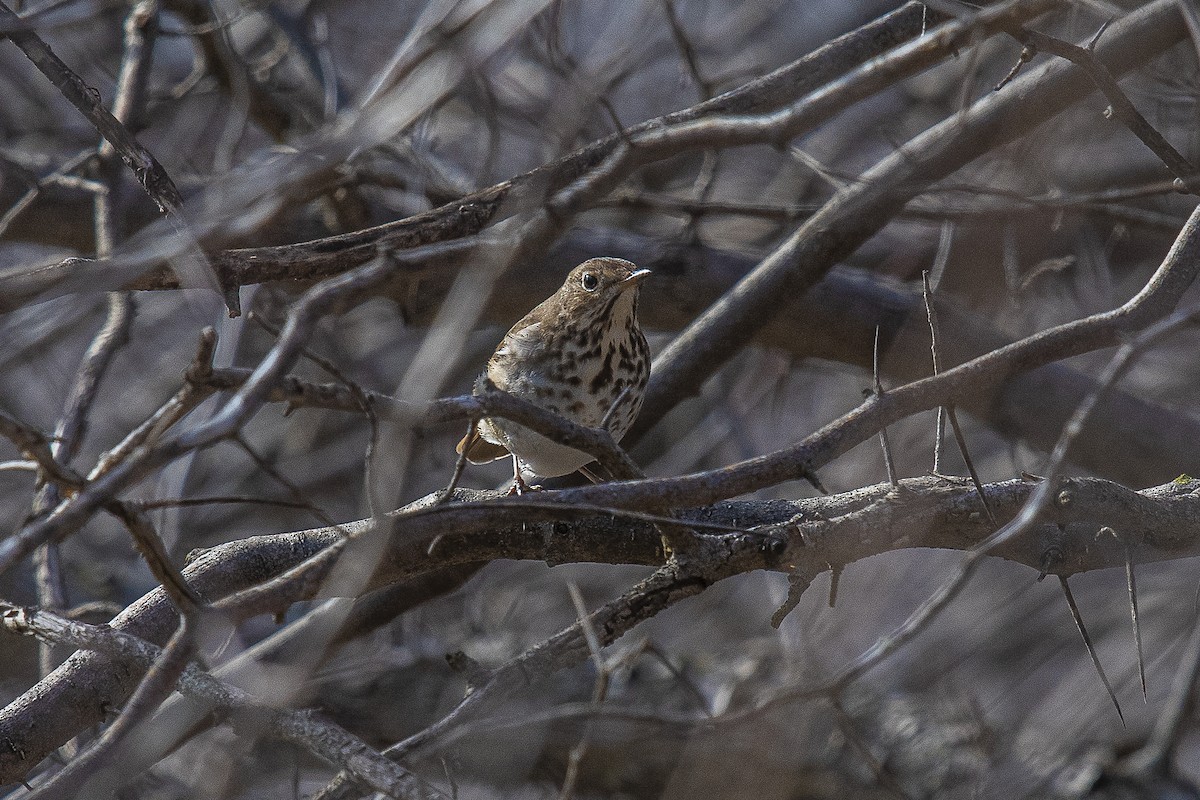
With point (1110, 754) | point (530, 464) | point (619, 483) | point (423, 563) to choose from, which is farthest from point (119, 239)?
point (1110, 754)

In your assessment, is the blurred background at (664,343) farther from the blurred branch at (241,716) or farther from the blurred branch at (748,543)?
the blurred branch at (241,716)

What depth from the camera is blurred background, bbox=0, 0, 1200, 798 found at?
4293 millimetres

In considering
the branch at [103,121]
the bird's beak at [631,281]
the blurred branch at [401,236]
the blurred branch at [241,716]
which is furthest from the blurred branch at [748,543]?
the bird's beak at [631,281]

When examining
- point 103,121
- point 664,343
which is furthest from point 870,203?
point 664,343

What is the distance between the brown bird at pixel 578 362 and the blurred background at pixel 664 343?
1.04ft

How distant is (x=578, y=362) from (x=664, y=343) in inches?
114

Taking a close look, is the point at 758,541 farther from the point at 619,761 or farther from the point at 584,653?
the point at 619,761

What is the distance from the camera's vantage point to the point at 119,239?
14.4 feet

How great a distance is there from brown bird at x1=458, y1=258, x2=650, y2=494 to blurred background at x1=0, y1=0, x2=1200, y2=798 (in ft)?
1.04

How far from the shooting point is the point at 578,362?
3941 millimetres

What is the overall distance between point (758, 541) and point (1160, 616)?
3.34 m

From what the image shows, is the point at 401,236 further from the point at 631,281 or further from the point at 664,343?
the point at 664,343

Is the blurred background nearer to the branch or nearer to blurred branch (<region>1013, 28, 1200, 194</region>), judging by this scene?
the branch

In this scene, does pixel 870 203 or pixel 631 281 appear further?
pixel 870 203
